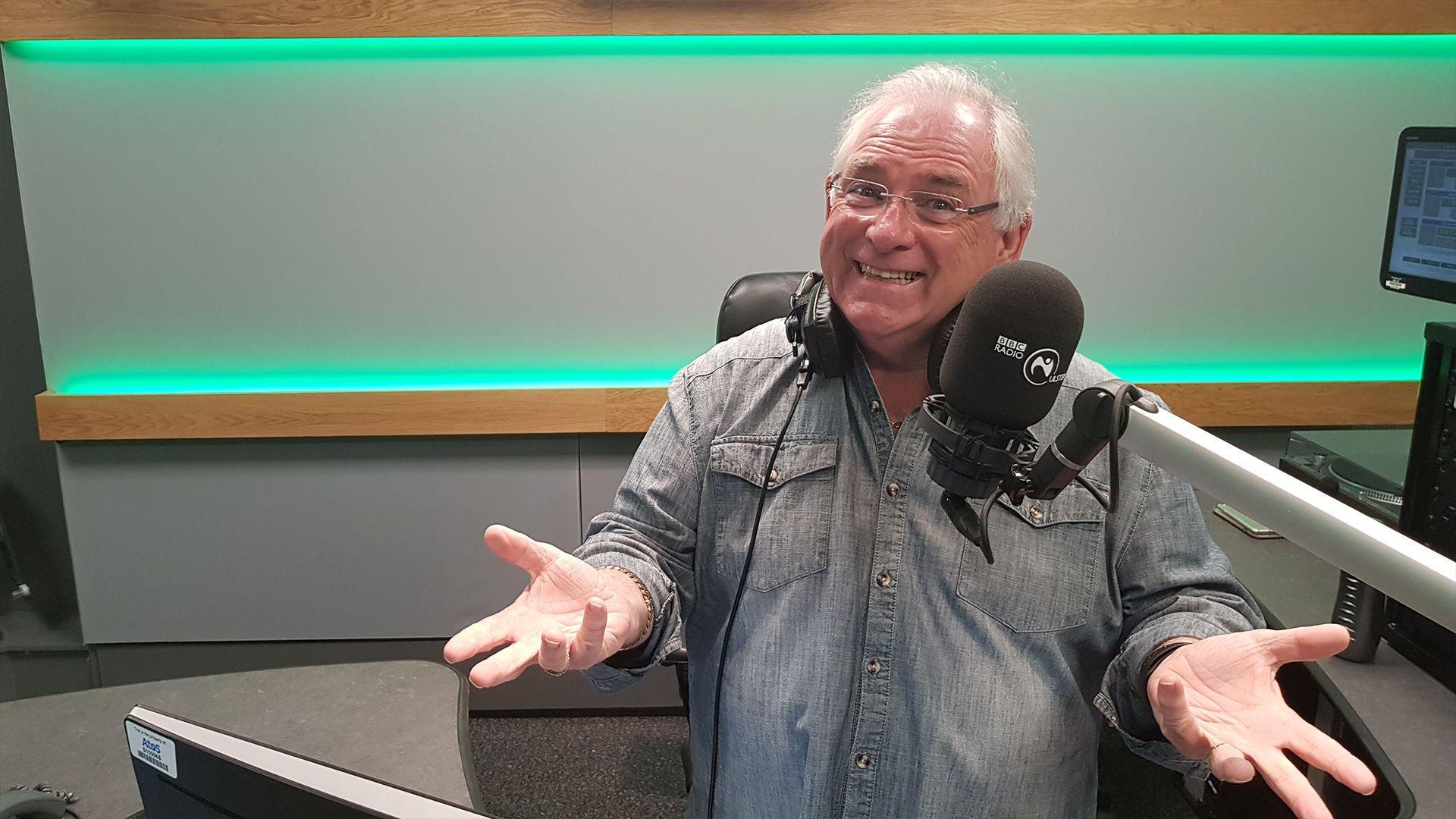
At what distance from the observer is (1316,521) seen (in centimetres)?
50

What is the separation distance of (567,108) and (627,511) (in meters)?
1.60

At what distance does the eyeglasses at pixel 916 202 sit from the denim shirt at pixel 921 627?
22 centimetres

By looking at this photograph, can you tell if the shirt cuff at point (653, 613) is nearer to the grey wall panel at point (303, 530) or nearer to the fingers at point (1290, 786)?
the fingers at point (1290, 786)

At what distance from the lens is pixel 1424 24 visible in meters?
2.50

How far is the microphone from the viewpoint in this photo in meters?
0.79

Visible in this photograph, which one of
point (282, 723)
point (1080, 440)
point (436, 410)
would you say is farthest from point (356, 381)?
point (1080, 440)

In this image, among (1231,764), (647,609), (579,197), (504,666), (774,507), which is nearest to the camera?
(1231,764)

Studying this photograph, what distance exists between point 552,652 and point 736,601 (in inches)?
14.8

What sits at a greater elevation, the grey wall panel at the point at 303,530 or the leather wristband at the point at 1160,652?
the leather wristband at the point at 1160,652

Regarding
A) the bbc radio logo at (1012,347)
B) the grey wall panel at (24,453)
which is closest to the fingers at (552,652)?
the bbc radio logo at (1012,347)

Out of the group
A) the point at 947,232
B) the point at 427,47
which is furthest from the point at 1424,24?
the point at 427,47

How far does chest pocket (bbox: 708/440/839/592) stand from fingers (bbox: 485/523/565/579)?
31 cm

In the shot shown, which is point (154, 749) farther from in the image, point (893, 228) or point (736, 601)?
point (893, 228)

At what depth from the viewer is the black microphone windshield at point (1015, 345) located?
795 mm
